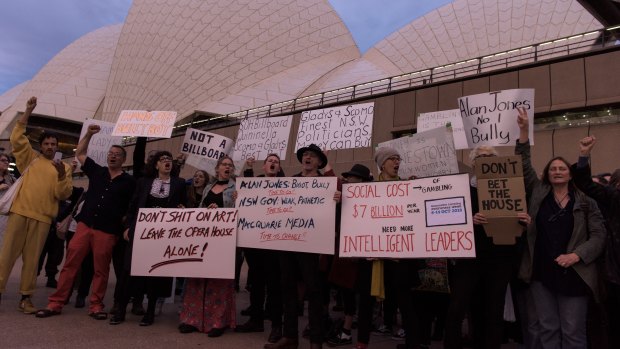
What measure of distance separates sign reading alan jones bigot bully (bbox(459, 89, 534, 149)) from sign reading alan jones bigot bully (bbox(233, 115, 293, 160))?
3.07 metres

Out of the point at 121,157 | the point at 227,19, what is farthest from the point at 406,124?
the point at 227,19

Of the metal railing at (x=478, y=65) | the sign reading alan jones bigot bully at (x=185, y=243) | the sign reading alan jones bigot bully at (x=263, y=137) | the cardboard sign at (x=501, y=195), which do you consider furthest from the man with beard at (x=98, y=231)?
the metal railing at (x=478, y=65)

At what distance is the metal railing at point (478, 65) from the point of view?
12.3 m

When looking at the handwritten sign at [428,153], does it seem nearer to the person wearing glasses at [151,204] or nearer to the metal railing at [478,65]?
the person wearing glasses at [151,204]

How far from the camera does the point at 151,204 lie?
16.8 ft

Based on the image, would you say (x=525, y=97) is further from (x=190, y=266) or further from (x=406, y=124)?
(x=406, y=124)

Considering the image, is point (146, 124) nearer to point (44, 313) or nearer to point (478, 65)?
point (44, 313)

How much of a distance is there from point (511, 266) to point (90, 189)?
480cm

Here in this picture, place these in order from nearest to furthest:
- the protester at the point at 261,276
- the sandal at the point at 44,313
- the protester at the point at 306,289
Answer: the protester at the point at 306,289
the protester at the point at 261,276
the sandal at the point at 44,313

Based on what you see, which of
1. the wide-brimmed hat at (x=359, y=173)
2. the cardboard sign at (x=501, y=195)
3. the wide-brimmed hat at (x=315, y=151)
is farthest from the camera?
the wide-brimmed hat at (x=359, y=173)

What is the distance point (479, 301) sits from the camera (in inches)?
161

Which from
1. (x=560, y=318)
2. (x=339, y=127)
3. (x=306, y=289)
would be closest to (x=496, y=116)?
(x=560, y=318)

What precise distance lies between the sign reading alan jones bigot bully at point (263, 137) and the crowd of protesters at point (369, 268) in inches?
60.2

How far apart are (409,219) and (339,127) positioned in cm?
370
